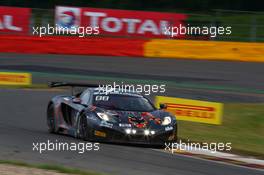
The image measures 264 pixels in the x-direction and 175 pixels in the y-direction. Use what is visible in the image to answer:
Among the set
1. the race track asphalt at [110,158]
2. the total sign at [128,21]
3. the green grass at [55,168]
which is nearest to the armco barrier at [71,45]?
the total sign at [128,21]

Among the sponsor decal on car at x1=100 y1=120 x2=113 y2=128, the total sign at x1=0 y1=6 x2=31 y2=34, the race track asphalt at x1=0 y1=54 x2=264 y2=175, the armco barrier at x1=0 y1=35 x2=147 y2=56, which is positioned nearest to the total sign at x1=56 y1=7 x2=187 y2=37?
the total sign at x1=0 y1=6 x2=31 y2=34

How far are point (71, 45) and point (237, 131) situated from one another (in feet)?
48.8

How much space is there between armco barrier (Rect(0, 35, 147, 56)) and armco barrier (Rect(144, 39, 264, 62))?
635mm

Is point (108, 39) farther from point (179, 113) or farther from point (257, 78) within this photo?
point (179, 113)

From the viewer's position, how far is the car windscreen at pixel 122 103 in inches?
513

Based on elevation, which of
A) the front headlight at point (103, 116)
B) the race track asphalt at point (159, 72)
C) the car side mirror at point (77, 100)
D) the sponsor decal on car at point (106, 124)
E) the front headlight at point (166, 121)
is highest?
the car side mirror at point (77, 100)

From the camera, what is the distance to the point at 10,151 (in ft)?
37.7

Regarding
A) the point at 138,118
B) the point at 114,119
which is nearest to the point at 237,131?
the point at 138,118

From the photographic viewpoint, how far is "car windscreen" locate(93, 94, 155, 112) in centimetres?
1303

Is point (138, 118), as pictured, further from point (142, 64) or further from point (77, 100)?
point (142, 64)

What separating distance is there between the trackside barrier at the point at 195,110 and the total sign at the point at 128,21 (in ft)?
48.7

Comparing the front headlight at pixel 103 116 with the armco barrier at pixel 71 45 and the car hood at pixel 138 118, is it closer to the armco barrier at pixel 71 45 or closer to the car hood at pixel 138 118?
the car hood at pixel 138 118

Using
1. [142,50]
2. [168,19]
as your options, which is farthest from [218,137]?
[168,19]

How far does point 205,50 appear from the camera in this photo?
1134 inches
